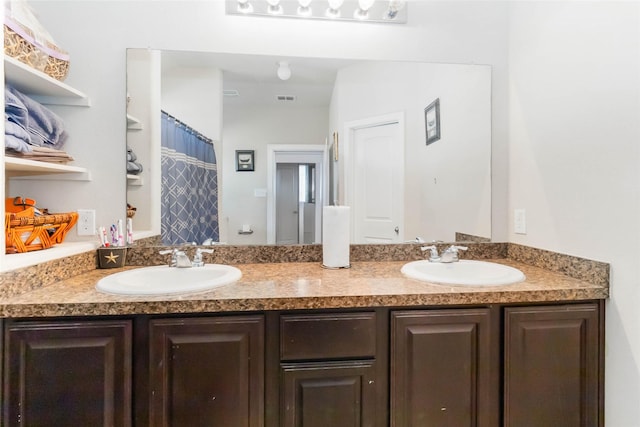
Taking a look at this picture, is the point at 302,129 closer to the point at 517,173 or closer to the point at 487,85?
the point at 487,85

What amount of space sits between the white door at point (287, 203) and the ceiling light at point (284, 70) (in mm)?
446

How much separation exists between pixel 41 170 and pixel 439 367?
1.73 meters

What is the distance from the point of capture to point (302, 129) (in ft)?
5.30

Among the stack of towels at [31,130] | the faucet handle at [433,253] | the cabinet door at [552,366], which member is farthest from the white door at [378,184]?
the stack of towels at [31,130]

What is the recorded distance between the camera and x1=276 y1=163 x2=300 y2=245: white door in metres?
1.58

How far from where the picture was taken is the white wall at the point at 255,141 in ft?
5.17

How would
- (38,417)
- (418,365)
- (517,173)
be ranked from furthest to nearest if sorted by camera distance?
(517,173)
(418,365)
(38,417)

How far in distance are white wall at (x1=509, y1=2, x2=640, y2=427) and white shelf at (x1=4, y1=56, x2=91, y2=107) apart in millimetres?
2079

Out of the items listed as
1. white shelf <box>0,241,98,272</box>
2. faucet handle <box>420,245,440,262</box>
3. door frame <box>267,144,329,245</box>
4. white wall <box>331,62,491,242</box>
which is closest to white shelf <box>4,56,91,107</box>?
white shelf <box>0,241,98,272</box>

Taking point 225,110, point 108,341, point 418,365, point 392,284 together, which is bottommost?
point 418,365

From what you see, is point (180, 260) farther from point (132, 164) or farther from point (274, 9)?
point (274, 9)

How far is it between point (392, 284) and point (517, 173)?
3.17ft

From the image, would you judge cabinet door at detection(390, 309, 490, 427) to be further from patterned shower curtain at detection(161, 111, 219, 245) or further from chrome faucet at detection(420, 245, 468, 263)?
patterned shower curtain at detection(161, 111, 219, 245)

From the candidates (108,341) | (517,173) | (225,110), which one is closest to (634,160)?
(517,173)
